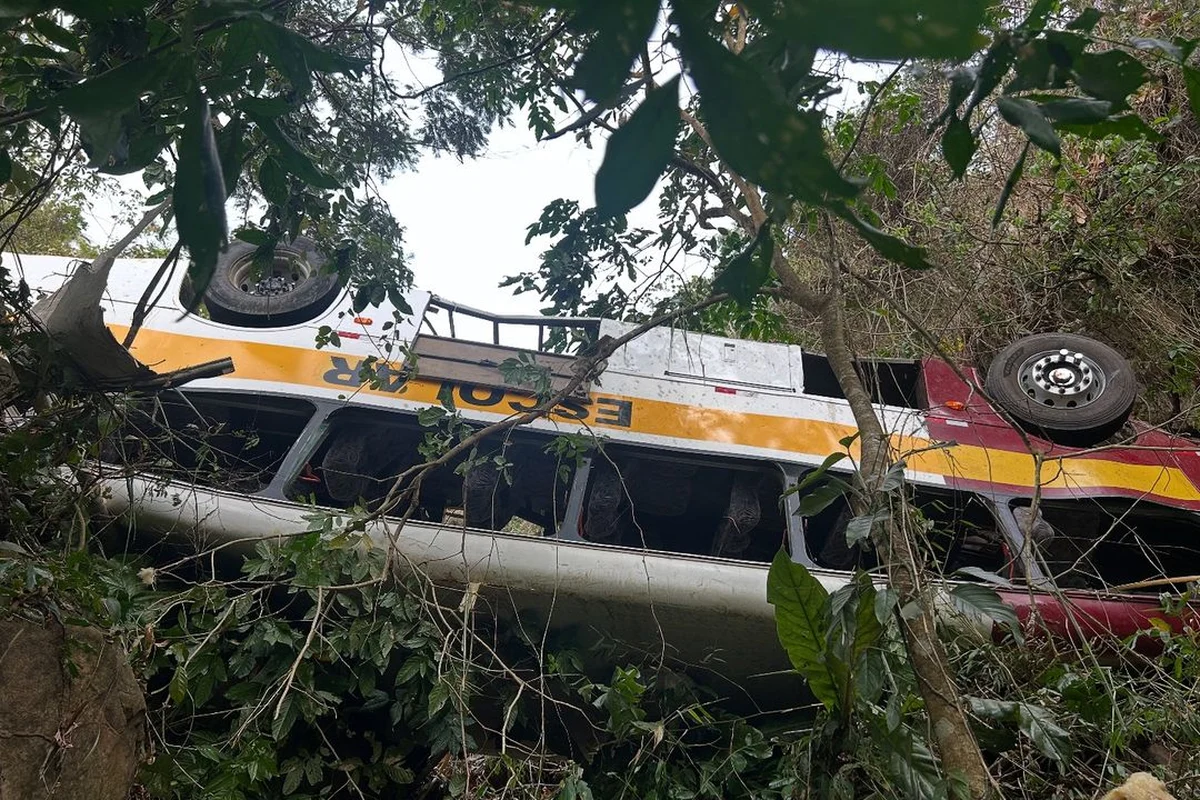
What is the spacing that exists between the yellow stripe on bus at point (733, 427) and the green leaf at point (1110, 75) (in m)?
3.08

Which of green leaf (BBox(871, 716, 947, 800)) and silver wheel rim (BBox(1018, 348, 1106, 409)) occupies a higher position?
silver wheel rim (BBox(1018, 348, 1106, 409))

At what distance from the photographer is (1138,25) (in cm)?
677

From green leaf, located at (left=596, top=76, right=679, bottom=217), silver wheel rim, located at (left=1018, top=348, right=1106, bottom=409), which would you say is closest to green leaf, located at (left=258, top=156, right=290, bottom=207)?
green leaf, located at (left=596, top=76, right=679, bottom=217)

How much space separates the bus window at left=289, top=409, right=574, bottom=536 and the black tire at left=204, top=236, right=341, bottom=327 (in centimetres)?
68

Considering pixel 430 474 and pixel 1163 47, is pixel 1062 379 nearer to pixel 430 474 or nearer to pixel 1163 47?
pixel 430 474

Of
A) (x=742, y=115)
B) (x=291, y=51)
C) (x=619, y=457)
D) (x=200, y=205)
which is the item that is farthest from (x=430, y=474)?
(x=742, y=115)

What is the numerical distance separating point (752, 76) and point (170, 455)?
3.92 metres

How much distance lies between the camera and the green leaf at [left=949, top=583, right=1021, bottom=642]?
1928 mm

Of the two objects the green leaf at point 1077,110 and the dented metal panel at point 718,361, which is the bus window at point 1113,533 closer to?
the dented metal panel at point 718,361

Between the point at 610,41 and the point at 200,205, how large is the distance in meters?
0.47

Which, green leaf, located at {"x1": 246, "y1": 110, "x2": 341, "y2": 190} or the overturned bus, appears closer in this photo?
green leaf, located at {"x1": 246, "y1": 110, "x2": 341, "y2": 190}

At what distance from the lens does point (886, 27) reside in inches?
22.7

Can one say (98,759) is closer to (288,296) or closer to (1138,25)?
(288,296)

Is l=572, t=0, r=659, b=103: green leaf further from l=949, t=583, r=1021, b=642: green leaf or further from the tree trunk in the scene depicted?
l=949, t=583, r=1021, b=642: green leaf
